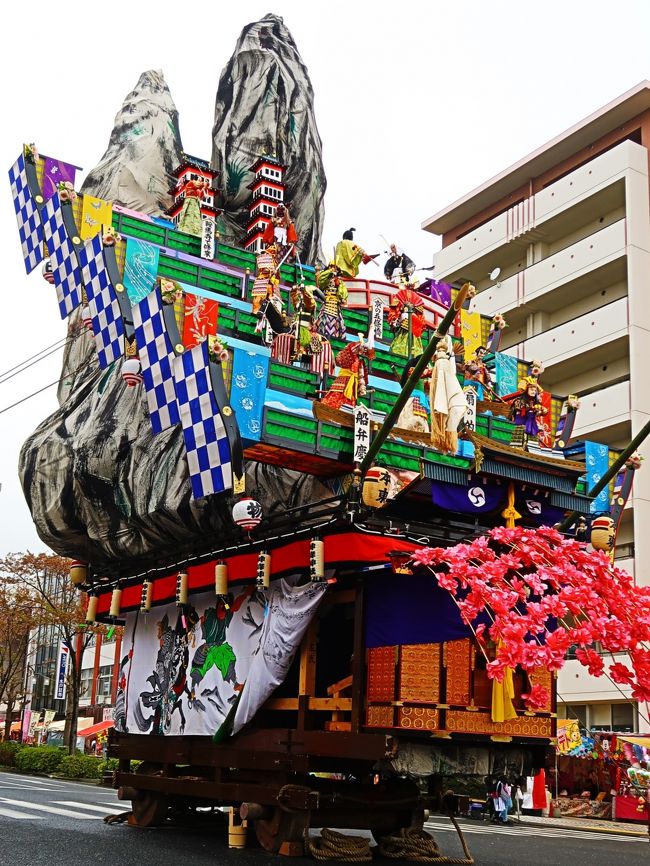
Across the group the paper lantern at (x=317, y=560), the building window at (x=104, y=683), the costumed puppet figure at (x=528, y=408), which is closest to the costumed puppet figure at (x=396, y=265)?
the costumed puppet figure at (x=528, y=408)

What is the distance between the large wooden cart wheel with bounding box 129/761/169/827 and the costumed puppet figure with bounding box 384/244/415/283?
12.8m

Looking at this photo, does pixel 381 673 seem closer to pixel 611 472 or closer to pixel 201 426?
pixel 201 426

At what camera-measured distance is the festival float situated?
10.7 meters

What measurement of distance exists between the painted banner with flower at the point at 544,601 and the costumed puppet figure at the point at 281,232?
13.2 meters

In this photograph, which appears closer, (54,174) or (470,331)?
(54,174)

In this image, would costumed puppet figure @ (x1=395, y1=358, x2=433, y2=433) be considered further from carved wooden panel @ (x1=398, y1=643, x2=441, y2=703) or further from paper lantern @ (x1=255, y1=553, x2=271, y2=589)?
carved wooden panel @ (x1=398, y1=643, x2=441, y2=703)

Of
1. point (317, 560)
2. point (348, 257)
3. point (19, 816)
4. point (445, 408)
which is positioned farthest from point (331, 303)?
point (19, 816)

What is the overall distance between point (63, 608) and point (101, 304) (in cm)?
2557

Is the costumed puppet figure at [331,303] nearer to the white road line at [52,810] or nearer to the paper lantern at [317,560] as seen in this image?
the paper lantern at [317,560]

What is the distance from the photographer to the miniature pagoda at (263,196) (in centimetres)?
2341

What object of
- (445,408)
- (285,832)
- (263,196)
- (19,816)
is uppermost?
(263,196)

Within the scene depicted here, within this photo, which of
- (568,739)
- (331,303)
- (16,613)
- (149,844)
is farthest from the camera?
(16,613)

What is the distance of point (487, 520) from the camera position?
12.9m

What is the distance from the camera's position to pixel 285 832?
1102 centimetres
